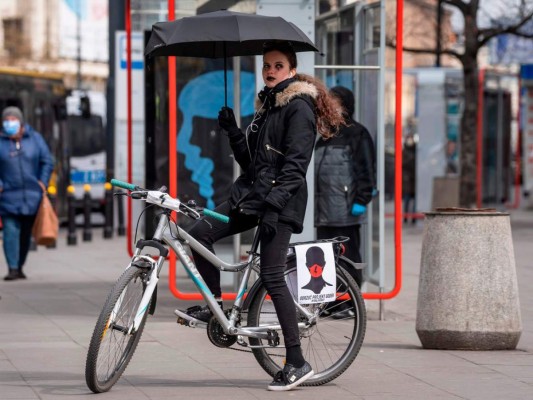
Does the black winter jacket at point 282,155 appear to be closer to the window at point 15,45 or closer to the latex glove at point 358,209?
the latex glove at point 358,209

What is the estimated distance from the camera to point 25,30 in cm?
6769

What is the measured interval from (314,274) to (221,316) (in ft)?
1.76

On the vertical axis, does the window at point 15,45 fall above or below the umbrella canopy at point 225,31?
above

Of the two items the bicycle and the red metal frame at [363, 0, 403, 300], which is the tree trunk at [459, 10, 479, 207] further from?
the bicycle

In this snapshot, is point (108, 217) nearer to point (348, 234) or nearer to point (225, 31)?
point (348, 234)

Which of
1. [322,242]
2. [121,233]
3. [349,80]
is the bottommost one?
[121,233]

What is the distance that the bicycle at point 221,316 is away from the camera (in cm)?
681

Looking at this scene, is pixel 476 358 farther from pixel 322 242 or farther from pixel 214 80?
pixel 214 80

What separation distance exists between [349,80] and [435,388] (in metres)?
4.56

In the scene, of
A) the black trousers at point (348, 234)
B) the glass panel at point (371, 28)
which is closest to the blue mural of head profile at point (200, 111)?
the glass panel at point (371, 28)

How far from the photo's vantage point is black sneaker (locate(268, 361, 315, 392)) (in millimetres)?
7004

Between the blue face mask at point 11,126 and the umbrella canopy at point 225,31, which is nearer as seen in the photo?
the umbrella canopy at point 225,31

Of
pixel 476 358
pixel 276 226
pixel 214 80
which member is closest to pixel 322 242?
pixel 276 226

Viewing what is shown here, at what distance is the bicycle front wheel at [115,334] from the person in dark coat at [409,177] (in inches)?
726
